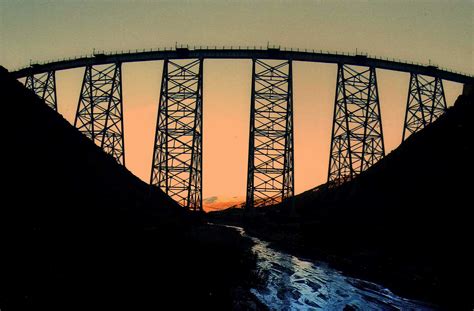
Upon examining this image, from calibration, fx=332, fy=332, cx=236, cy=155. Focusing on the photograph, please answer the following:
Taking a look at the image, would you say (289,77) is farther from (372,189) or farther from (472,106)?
(472,106)

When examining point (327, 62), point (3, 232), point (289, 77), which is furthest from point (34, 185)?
point (327, 62)

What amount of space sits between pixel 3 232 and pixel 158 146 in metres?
12.3

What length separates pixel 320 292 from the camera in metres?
5.49

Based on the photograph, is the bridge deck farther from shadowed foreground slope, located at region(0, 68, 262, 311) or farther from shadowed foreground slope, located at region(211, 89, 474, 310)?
shadowed foreground slope, located at region(0, 68, 262, 311)

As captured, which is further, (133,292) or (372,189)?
(372,189)

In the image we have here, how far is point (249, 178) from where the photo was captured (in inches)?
674

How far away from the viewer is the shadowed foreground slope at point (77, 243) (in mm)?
3695

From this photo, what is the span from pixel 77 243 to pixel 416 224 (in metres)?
7.25

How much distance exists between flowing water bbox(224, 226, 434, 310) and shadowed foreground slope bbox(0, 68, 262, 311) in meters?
0.46

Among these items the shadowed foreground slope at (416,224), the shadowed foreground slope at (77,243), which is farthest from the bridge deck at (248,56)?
the shadowed foreground slope at (77,243)

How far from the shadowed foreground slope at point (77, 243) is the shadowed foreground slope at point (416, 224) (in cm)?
286

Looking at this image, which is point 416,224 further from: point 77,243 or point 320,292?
point 77,243

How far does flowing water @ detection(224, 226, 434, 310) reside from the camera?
4766 mm

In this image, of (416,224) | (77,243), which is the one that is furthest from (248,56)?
(77,243)
